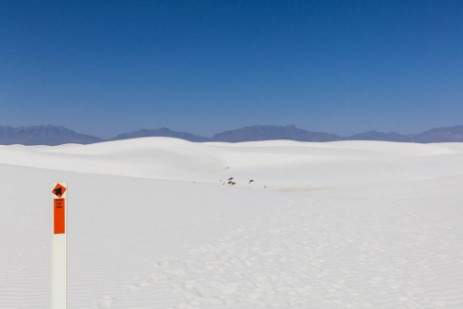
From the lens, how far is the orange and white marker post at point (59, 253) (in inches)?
179

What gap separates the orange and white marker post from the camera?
455 centimetres

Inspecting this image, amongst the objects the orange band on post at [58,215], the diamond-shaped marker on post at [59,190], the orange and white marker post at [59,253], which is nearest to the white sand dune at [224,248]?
the orange and white marker post at [59,253]

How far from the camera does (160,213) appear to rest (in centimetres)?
1359

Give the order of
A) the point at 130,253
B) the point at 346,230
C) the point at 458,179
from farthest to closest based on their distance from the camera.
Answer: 1. the point at 458,179
2. the point at 346,230
3. the point at 130,253

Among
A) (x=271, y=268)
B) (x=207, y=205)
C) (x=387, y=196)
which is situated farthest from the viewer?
(x=387, y=196)

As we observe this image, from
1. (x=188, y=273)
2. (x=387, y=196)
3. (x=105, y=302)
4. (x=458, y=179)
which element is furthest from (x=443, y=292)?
(x=458, y=179)

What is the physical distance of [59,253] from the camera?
4.71 metres

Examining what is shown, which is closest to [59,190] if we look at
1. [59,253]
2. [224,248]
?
[59,253]

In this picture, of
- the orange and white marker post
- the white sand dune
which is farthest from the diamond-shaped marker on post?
the white sand dune

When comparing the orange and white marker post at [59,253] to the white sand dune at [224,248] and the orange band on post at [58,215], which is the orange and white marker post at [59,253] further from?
the white sand dune at [224,248]

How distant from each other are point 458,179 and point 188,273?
2387 centimetres

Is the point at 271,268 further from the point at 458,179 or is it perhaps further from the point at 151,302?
the point at 458,179

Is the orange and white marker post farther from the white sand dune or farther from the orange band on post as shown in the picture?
the white sand dune

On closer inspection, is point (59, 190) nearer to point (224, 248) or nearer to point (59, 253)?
point (59, 253)
